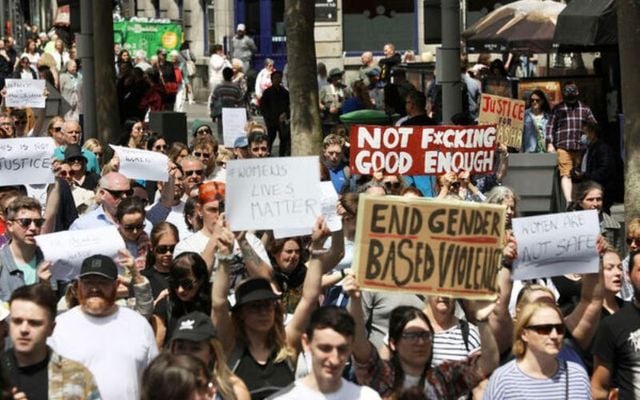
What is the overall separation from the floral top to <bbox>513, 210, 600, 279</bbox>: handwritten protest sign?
0.61 meters

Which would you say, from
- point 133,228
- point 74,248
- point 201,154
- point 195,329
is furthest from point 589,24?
point 195,329

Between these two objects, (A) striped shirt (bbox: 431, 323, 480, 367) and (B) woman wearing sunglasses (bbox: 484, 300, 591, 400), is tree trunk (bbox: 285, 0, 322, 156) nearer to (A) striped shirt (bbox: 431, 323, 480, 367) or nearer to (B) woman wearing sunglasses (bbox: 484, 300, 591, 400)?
(A) striped shirt (bbox: 431, 323, 480, 367)

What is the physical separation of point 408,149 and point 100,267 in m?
4.70

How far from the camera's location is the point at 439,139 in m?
12.5

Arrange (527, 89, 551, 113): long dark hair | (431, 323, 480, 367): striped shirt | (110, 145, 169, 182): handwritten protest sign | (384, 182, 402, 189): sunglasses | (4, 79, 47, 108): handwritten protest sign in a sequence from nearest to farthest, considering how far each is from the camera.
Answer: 1. (431, 323, 480, 367): striped shirt
2. (384, 182, 402, 189): sunglasses
3. (110, 145, 169, 182): handwritten protest sign
4. (4, 79, 47, 108): handwritten protest sign
5. (527, 89, 551, 113): long dark hair

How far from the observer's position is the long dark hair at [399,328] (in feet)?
25.1

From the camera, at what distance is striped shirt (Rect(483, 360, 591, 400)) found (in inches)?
297

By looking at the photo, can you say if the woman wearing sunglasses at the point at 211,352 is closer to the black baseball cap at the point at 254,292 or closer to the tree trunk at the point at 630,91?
the black baseball cap at the point at 254,292

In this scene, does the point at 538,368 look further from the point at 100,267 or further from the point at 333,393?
the point at 100,267

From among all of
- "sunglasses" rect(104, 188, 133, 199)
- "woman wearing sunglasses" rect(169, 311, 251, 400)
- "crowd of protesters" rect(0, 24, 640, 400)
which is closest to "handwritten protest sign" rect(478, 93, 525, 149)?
"crowd of protesters" rect(0, 24, 640, 400)

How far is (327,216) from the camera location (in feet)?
32.6

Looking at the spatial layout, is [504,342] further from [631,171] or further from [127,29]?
[127,29]

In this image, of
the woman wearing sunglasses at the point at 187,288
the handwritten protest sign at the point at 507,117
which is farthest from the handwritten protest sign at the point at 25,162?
the handwritten protest sign at the point at 507,117

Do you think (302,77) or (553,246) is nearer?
(553,246)
